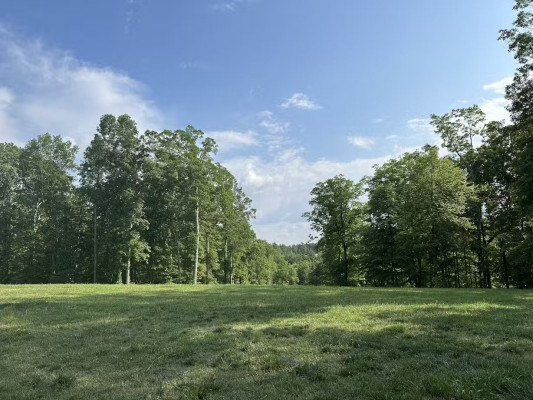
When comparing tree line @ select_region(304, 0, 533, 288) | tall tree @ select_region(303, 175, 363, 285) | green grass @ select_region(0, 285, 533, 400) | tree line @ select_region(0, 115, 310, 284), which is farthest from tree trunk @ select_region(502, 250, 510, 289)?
tree line @ select_region(0, 115, 310, 284)

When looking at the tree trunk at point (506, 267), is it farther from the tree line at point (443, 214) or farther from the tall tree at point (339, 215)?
the tall tree at point (339, 215)

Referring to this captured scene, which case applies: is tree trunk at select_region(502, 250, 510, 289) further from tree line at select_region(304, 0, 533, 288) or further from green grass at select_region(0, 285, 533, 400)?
green grass at select_region(0, 285, 533, 400)

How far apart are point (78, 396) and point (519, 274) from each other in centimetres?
5163

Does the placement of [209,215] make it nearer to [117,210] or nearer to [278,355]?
[117,210]

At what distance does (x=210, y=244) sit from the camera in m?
66.1

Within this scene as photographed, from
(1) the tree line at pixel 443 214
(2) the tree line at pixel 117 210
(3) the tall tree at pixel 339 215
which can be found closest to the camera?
(1) the tree line at pixel 443 214

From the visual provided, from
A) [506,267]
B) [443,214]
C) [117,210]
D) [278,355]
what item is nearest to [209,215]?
[117,210]

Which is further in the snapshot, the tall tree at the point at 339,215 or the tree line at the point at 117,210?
the tall tree at the point at 339,215

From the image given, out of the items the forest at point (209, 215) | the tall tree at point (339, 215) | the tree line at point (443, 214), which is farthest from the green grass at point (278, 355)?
the tall tree at point (339, 215)

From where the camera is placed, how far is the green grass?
6520 mm

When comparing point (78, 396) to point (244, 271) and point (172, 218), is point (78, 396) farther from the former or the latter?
point (244, 271)

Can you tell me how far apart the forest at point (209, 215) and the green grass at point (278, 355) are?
30463 millimetres

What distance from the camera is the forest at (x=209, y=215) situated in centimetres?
4372

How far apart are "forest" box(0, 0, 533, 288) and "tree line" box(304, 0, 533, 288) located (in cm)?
19
